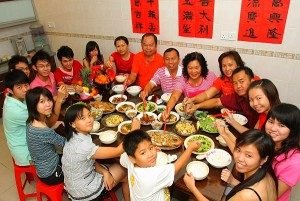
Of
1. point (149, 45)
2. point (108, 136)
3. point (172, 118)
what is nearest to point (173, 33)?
point (149, 45)

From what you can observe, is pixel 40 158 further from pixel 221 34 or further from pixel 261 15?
pixel 261 15

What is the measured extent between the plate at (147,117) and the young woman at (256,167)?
1.01m

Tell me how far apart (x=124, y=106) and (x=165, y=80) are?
31.0 inches

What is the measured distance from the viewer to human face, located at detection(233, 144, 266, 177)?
1485mm

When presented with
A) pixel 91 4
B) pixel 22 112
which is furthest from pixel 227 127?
pixel 91 4

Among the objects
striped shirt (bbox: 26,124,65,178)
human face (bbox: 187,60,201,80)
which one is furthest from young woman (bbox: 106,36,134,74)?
striped shirt (bbox: 26,124,65,178)

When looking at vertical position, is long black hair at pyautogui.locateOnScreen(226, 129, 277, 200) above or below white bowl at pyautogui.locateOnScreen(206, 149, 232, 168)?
above

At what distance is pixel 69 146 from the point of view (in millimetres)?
1990

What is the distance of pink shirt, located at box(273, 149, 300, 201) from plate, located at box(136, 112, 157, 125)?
3.79 ft

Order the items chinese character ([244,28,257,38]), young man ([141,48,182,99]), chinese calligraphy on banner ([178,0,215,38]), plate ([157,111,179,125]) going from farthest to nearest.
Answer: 1. chinese calligraphy on banner ([178,0,215,38])
2. chinese character ([244,28,257,38])
3. young man ([141,48,182,99])
4. plate ([157,111,179,125])

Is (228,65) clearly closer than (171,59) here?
Yes

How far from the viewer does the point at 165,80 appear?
3271 mm

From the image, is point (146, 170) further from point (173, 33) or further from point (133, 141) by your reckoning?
point (173, 33)

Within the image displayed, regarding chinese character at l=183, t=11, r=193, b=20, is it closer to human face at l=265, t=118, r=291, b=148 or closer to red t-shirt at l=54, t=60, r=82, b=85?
red t-shirt at l=54, t=60, r=82, b=85
